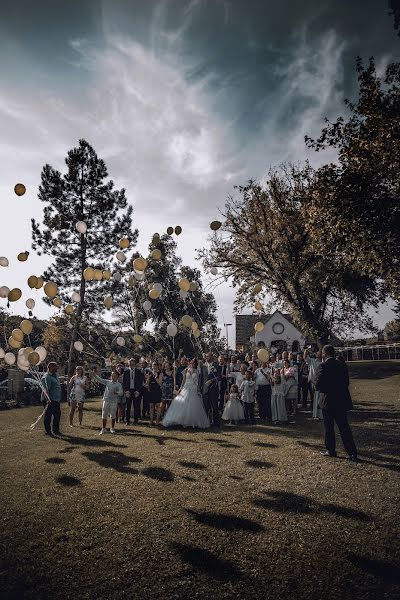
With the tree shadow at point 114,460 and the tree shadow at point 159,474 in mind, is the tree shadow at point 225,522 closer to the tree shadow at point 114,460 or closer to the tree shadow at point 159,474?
the tree shadow at point 159,474

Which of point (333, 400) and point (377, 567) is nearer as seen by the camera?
point (377, 567)

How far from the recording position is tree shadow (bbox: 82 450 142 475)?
24.4ft

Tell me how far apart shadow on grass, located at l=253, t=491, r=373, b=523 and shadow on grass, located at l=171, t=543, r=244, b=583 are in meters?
1.51

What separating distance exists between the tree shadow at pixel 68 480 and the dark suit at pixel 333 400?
520 centimetres

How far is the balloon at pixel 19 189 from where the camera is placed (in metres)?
9.45

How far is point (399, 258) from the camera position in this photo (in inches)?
543

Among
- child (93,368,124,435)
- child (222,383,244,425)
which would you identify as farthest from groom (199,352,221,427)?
child (93,368,124,435)

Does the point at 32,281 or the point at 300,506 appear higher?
the point at 32,281

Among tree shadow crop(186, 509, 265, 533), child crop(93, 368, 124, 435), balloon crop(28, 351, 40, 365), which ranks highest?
balloon crop(28, 351, 40, 365)

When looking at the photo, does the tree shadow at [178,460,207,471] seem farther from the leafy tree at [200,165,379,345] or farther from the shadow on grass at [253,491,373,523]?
the leafy tree at [200,165,379,345]

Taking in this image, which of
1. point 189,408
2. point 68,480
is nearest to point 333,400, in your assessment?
point 68,480

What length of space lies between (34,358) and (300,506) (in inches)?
288

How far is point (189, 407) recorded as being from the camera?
1229 centimetres

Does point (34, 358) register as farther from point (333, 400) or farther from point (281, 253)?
point (281, 253)
